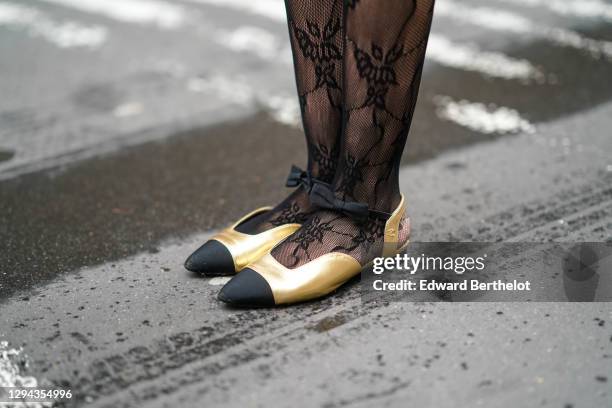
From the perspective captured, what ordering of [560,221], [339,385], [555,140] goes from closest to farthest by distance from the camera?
[339,385], [560,221], [555,140]

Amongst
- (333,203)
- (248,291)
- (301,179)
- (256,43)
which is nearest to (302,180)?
(301,179)

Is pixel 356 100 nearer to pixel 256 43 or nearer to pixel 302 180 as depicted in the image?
pixel 302 180

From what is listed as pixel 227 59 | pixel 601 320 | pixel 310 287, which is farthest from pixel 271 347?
pixel 227 59

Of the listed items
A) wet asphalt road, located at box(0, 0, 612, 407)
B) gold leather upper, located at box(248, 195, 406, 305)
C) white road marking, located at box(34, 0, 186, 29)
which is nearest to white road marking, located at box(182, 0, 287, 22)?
white road marking, located at box(34, 0, 186, 29)

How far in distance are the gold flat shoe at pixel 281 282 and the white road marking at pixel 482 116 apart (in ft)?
4.68

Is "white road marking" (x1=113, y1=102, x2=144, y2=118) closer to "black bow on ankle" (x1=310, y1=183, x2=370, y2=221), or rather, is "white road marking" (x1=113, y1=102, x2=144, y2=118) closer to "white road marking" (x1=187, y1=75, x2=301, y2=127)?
"white road marking" (x1=187, y1=75, x2=301, y2=127)

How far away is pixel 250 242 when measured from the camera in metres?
2.04

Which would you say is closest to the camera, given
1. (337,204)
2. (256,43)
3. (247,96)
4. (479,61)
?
(337,204)

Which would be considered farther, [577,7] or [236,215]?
[577,7]

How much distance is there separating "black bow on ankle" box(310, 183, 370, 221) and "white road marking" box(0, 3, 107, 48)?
2.86m

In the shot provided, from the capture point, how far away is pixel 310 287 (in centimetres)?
189

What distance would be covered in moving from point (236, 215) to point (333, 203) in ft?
2.09

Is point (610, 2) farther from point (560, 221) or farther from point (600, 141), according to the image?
point (560, 221)

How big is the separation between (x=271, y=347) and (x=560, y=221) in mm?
1101
